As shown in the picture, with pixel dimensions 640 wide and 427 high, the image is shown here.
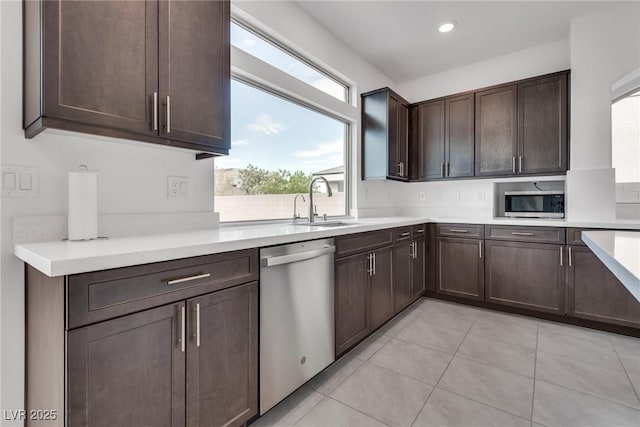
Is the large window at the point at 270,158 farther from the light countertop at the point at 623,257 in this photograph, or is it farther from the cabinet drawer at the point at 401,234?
the light countertop at the point at 623,257

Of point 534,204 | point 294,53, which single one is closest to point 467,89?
point 534,204

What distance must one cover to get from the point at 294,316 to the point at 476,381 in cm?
123

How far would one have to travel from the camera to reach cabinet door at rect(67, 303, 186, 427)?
919 mm

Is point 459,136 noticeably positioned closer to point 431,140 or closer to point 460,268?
point 431,140

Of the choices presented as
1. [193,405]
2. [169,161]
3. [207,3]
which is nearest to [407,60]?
[207,3]

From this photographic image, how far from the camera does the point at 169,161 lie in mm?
1729

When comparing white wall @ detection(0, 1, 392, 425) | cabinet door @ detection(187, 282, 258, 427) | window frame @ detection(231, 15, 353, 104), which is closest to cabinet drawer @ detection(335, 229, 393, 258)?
cabinet door @ detection(187, 282, 258, 427)

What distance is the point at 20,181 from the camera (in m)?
1.23

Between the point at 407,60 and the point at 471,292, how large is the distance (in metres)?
2.74

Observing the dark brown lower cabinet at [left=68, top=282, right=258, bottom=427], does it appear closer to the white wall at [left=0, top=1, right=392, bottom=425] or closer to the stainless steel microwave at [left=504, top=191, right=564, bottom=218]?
the white wall at [left=0, top=1, right=392, bottom=425]

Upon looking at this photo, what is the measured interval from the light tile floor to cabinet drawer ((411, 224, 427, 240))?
90 centimetres

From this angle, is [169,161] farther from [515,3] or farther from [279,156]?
[515,3]

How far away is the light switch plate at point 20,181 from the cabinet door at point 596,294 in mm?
3743

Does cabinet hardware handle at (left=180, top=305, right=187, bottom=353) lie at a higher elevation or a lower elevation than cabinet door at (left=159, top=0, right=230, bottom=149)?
lower
